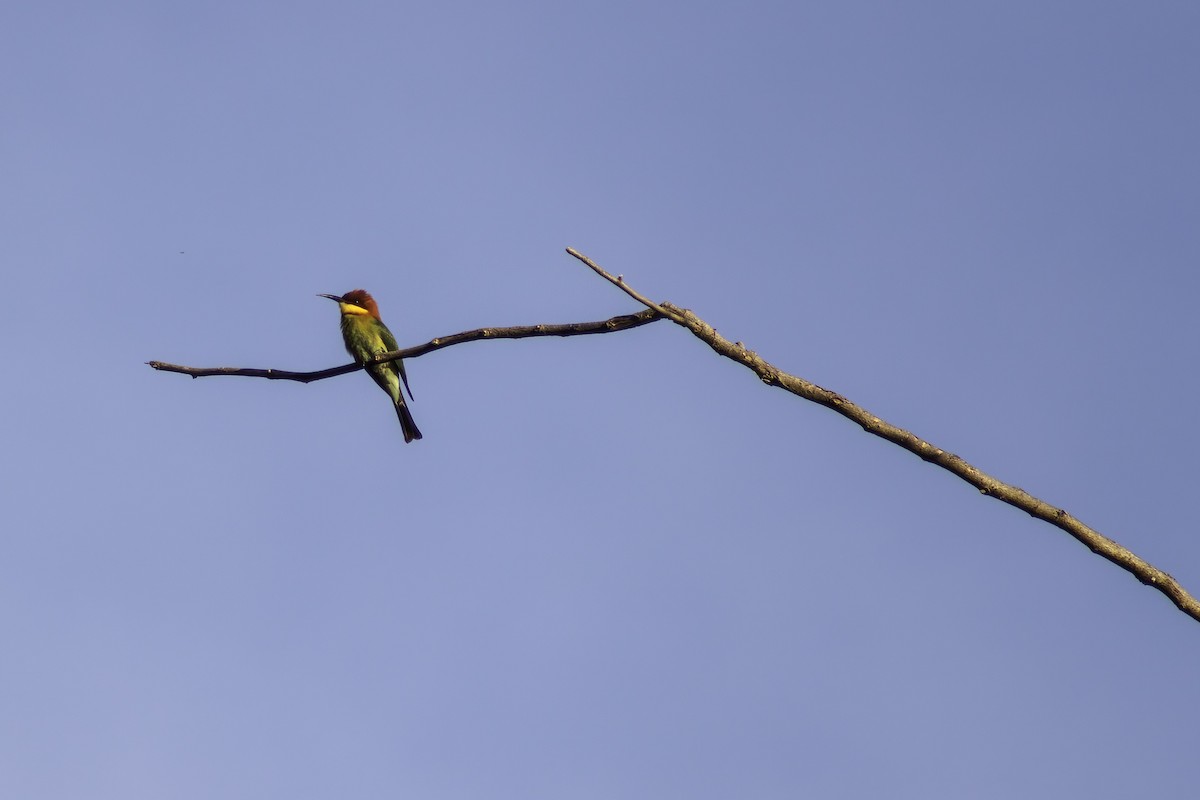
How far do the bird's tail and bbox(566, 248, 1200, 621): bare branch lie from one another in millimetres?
6539

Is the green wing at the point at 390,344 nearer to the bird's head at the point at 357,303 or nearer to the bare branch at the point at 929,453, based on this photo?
the bird's head at the point at 357,303

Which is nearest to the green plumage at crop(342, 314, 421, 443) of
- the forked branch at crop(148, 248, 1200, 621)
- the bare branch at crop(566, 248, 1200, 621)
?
the forked branch at crop(148, 248, 1200, 621)

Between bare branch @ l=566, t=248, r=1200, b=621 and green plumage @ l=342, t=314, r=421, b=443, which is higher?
green plumage @ l=342, t=314, r=421, b=443

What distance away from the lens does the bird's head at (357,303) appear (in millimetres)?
10812

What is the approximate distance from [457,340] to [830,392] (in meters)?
1.49

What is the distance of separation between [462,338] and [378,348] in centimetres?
630

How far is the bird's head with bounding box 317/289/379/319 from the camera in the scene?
1081cm

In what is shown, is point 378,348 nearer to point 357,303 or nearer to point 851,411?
point 357,303

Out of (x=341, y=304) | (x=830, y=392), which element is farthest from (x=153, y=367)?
(x=341, y=304)

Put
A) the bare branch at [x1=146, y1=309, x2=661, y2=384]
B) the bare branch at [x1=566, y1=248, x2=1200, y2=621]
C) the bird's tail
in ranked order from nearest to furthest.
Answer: the bare branch at [x1=566, y1=248, x2=1200, y2=621]
the bare branch at [x1=146, y1=309, x2=661, y2=384]
the bird's tail

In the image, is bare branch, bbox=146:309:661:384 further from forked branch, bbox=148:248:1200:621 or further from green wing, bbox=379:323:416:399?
green wing, bbox=379:323:416:399

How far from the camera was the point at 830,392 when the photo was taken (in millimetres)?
3467

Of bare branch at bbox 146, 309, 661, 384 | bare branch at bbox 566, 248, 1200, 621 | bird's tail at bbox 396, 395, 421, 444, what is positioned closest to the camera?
bare branch at bbox 566, 248, 1200, 621

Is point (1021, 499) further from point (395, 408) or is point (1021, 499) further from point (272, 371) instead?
point (395, 408)
